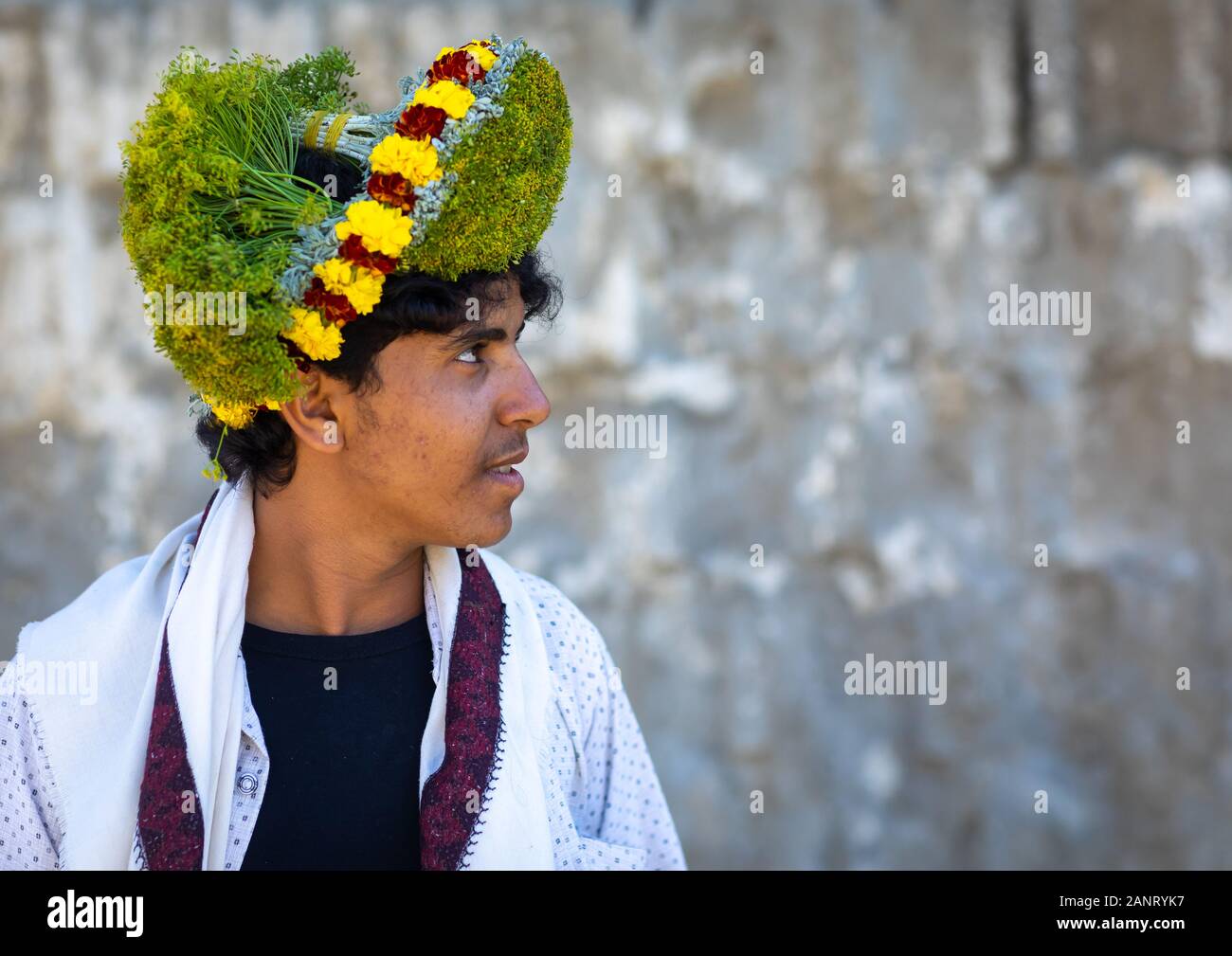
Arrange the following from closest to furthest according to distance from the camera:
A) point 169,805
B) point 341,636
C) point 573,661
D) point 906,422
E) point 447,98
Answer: point 169,805 → point 447,98 → point 341,636 → point 573,661 → point 906,422

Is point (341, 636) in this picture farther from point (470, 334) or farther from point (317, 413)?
point (470, 334)

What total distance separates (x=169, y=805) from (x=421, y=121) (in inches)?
43.8

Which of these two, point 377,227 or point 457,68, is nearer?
point 377,227

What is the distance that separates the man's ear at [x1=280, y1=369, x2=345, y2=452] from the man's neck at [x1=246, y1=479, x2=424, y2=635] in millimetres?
103

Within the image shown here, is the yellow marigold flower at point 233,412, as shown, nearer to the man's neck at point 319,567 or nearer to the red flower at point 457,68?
the man's neck at point 319,567

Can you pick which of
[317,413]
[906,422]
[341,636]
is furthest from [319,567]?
[906,422]

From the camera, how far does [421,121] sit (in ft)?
6.96

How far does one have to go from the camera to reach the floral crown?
2.05 metres

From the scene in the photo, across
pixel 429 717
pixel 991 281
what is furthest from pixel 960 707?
pixel 429 717

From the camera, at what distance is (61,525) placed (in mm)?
3877

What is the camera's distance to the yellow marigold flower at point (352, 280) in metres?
2.06

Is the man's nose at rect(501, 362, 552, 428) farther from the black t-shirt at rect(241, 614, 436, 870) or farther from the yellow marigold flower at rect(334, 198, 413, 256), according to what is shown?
the black t-shirt at rect(241, 614, 436, 870)
